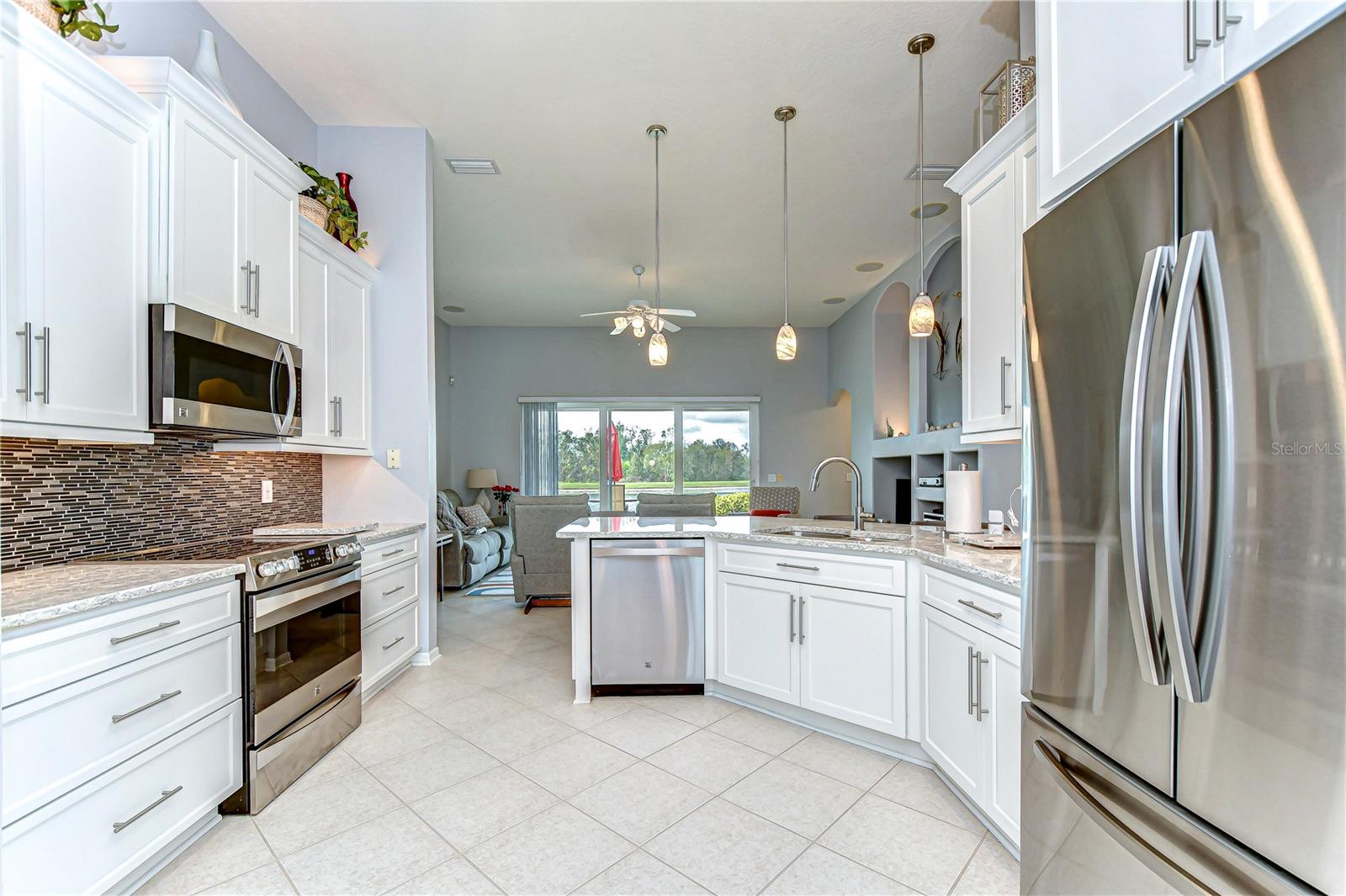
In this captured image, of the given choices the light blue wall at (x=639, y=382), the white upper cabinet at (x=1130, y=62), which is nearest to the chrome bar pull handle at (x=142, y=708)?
the white upper cabinet at (x=1130, y=62)

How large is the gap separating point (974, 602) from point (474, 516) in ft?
19.5

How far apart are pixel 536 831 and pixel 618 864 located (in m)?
0.33

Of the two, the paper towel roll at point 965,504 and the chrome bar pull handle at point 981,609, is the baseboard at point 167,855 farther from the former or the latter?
the paper towel roll at point 965,504

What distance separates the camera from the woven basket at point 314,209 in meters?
3.01

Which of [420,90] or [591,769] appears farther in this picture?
[420,90]

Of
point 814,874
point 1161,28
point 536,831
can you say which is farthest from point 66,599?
point 1161,28

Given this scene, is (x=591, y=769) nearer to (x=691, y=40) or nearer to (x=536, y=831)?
(x=536, y=831)

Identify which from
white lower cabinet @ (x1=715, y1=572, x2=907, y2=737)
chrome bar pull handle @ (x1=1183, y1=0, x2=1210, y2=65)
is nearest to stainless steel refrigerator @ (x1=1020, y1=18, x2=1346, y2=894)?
chrome bar pull handle @ (x1=1183, y1=0, x2=1210, y2=65)

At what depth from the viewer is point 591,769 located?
228cm

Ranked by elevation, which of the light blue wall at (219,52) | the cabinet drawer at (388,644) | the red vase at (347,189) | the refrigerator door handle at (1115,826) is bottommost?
the cabinet drawer at (388,644)

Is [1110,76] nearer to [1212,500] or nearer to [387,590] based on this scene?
[1212,500]

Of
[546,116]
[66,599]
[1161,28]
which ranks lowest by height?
[66,599]

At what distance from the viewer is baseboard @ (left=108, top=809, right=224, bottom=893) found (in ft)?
5.23

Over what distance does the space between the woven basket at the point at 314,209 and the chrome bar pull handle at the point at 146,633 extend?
6.98 feet
